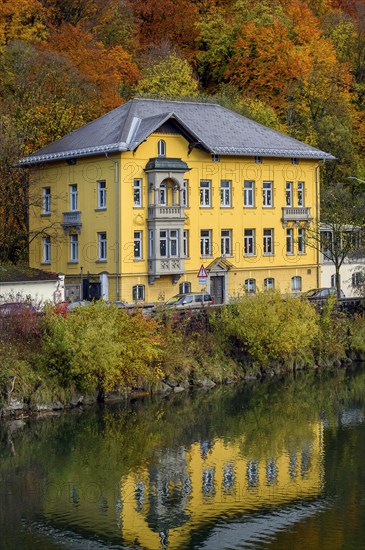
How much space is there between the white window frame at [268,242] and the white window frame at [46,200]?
1335cm

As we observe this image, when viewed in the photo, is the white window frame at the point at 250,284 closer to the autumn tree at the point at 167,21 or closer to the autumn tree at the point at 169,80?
the autumn tree at the point at 169,80

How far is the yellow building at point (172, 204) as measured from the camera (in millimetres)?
64875

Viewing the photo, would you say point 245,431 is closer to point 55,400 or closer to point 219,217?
point 55,400

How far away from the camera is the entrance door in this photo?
226 feet

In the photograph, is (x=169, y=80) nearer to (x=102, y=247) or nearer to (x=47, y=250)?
(x=47, y=250)

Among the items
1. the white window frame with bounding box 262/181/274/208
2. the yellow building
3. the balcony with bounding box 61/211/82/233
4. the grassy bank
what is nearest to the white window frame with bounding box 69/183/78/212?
the yellow building

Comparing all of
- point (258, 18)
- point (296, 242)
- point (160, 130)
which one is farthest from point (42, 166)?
point (258, 18)

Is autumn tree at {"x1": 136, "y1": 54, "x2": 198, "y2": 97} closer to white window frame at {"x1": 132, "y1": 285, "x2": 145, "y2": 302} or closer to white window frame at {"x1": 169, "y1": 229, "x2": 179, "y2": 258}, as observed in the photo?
white window frame at {"x1": 169, "y1": 229, "x2": 179, "y2": 258}

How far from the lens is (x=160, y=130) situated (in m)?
65.2

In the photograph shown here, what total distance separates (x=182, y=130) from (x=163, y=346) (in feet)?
59.9

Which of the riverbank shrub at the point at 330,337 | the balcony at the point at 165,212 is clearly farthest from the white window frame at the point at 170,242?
the riverbank shrub at the point at 330,337

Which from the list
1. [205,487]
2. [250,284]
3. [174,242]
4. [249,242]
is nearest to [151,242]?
[174,242]

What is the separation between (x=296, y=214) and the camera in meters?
72.4

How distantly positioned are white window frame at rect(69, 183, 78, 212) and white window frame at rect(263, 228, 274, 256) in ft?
39.1
